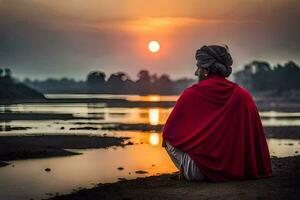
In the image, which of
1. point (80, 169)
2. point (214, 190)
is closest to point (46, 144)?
point (80, 169)

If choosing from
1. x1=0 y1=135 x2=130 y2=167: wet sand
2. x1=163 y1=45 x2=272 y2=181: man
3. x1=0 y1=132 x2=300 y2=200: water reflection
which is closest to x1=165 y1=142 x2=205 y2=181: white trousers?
x1=163 y1=45 x2=272 y2=181: man

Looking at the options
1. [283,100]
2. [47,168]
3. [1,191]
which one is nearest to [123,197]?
[1,191]

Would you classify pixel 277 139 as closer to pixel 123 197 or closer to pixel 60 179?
pixel 60 179

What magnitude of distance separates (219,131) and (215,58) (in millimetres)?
1059

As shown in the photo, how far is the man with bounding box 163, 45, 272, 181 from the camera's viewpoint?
9180 millimetres

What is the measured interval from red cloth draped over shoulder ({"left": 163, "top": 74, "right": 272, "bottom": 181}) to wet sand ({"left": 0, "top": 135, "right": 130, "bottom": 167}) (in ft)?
33.3

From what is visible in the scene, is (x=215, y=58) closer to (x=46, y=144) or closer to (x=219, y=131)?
(x=219, y=131)

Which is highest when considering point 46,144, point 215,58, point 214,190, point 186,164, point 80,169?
point 215,58

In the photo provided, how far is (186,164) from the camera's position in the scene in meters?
9.38

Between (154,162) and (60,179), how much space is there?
4294mm

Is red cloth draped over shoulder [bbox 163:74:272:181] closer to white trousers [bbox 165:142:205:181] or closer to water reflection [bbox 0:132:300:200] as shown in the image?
white trousers [bbox 165:142:205:181]

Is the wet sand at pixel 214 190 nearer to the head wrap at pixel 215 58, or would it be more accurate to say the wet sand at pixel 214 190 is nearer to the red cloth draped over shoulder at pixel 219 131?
the red cloth draped over shoulder at pixel 219 131

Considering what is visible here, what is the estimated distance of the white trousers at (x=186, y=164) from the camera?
9312 mm

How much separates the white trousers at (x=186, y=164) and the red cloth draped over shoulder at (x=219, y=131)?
94 millimetres
